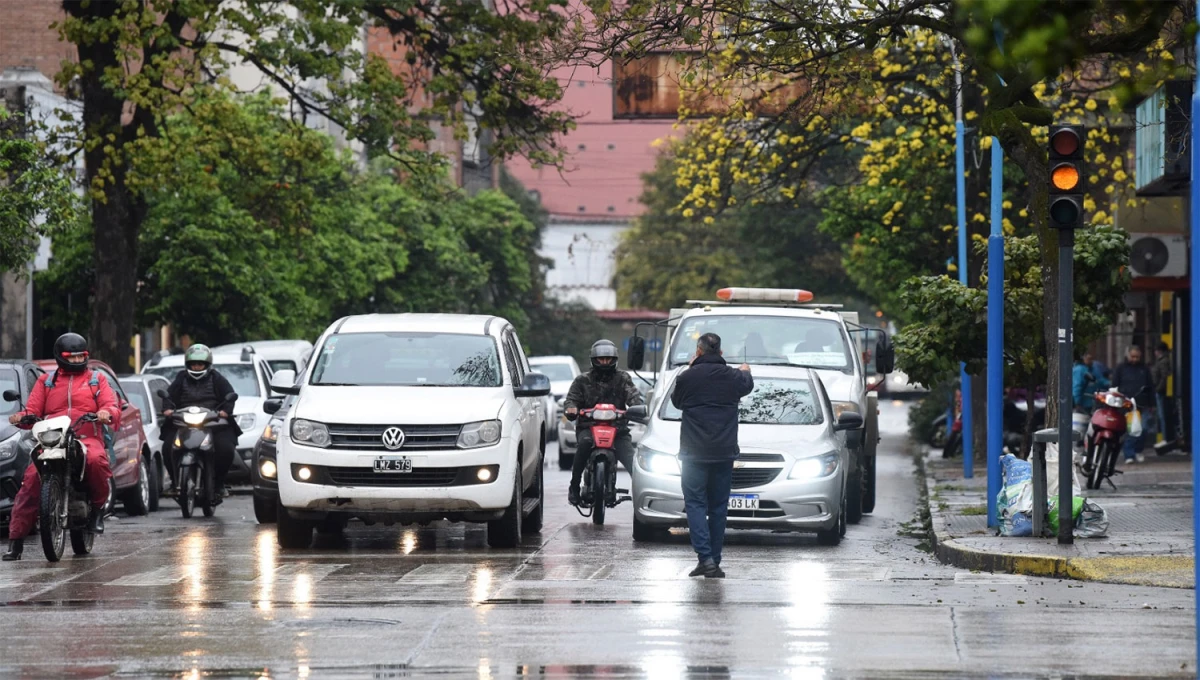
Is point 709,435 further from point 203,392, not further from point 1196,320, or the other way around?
point 203,392

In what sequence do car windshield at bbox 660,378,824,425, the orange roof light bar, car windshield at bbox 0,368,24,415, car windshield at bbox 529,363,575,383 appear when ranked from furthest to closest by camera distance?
car windshield at bbox 529,363,575,383
the orange roof light bar
car windshield at bbox 0,368,24,415
car windshield at bbox 660,378,824,425

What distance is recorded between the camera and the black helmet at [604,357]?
1938 cm

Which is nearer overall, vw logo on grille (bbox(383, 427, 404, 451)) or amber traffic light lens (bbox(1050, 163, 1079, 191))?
amber traffic light lens (bbox(1050, 163, 1079, 191))

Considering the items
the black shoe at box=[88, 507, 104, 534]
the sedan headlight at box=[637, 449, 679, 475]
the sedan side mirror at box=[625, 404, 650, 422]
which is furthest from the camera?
the sedan side mirror at box=[625, 404, 650, 422]

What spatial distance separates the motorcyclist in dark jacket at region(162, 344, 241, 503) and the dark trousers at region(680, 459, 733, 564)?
26.6 ft

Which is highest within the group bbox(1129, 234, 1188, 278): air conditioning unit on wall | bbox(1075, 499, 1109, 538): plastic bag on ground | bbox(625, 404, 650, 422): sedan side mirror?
bbox(1129, 234, 1188, 278): air conditioning unit on wall

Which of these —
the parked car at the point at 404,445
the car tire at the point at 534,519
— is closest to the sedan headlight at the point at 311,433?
the parked car at the point at 404,445

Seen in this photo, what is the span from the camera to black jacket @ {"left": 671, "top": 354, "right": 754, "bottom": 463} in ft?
46.7

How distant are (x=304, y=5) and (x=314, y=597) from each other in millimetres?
15587

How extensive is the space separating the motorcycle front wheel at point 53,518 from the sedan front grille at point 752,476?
5.40m

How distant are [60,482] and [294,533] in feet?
6.30

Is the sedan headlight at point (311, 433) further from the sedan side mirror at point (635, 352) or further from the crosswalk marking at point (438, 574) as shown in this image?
the sedan side mirror at point (635, 352)

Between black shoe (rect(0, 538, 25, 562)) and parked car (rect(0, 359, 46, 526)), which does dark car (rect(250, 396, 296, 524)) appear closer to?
parked car (rect(0, 359, 46, 526))

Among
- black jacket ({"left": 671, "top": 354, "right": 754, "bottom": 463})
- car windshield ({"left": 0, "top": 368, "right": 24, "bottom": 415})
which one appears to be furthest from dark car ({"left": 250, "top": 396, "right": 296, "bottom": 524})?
black jacket ({"left": 671, "top": 354, "right": 754, "bottom": 463})
